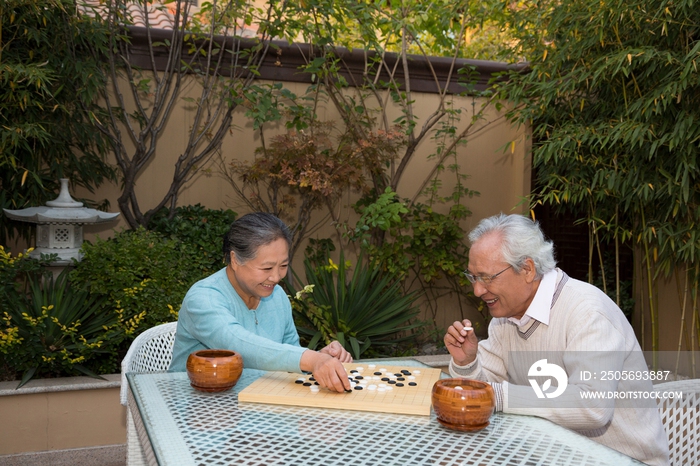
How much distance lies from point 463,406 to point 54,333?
2.97 meters

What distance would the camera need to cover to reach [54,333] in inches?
145

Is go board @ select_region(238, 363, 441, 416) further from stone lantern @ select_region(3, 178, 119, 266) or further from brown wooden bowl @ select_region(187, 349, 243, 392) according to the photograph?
stone lantern @ select_region(3, 178, 119, 266)

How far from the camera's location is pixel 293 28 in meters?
4.75

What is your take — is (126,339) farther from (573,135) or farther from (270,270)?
(573,135)

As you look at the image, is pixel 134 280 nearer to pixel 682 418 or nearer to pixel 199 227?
pixel 199 227

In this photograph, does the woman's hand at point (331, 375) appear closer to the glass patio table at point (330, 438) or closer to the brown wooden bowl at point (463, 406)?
the glass patio table at point (330, 438)

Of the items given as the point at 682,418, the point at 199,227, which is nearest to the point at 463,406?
the point at 682,418

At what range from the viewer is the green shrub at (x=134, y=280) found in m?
3.84

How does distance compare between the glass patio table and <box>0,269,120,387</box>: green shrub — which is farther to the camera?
<box>0,269,120,387</box>: green shrub

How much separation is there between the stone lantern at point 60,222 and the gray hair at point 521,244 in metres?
2.75

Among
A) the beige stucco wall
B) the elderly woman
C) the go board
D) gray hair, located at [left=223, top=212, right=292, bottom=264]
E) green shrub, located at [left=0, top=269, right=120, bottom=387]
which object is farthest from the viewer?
green shrub, located at [left=0, top=269, right=120, bottom=387]

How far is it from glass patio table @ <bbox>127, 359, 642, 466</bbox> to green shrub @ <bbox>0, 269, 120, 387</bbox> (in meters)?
2.23

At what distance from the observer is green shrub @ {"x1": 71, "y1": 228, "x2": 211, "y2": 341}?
3.84m

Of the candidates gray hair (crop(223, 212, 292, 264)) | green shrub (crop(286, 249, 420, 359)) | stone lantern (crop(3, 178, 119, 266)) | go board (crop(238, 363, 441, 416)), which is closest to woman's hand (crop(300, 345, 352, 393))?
go board (crop(238, 363, 441, 416))
